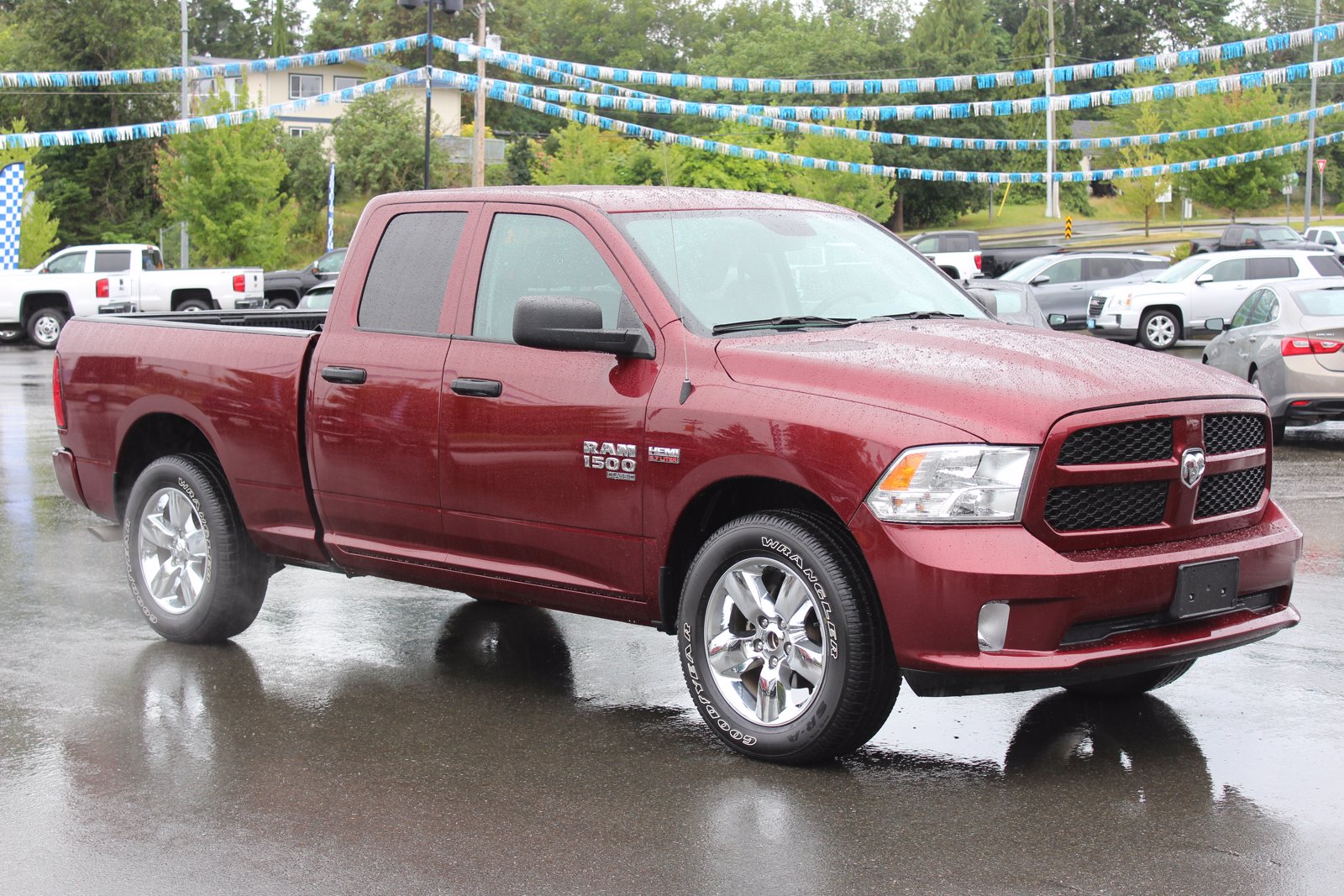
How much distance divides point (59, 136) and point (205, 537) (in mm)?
30716

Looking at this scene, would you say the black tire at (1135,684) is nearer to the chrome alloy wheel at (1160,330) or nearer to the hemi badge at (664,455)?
the hemi badge at (664,455)

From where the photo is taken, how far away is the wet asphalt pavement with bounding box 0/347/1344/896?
4.29 m

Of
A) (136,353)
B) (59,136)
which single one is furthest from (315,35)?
(136,353)

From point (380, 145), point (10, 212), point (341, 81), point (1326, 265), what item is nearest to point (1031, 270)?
point (1326, 265)

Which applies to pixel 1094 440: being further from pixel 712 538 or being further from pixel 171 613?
pixel 171 613

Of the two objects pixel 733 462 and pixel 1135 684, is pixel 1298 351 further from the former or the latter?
pixel 733 462

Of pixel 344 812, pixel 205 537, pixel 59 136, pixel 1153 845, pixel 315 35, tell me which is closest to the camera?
pixel 1153 845

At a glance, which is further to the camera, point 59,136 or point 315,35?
point 315,35

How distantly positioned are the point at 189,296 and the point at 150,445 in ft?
85.2

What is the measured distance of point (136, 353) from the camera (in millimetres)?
7227

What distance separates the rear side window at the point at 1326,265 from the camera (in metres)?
29.8

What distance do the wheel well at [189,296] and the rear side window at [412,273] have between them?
26.8 m

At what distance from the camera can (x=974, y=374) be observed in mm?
4977

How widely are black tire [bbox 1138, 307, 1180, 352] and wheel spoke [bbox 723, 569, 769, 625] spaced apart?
24.2 metres
